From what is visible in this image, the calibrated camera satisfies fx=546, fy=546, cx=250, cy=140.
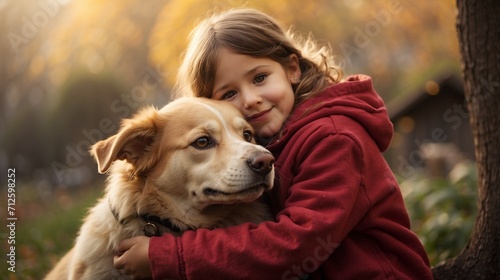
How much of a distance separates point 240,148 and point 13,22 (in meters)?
9.60

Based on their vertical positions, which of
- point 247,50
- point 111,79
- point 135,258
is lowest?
point 111,79

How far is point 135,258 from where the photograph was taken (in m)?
2.59

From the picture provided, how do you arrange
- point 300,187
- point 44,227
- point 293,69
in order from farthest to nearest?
point 44,227
point 293,69
point 300,187

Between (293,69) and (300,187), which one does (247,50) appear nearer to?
(293,69)

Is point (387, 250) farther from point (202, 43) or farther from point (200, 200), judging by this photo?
point (202, 43)

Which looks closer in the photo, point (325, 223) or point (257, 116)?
point (325, 223)

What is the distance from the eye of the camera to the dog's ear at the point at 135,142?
2.70 metres

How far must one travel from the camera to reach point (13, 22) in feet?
35.3

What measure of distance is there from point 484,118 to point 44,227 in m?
6.54

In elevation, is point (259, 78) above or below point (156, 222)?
above

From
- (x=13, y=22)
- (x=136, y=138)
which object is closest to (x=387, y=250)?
(x=136, y=138)

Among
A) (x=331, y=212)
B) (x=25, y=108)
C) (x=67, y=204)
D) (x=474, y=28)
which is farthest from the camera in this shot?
(x=25, y=108)

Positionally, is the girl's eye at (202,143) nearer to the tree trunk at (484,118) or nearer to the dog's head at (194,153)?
the dog's head at (194,153)

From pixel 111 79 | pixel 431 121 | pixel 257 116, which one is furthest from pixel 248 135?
pixel 111 79
